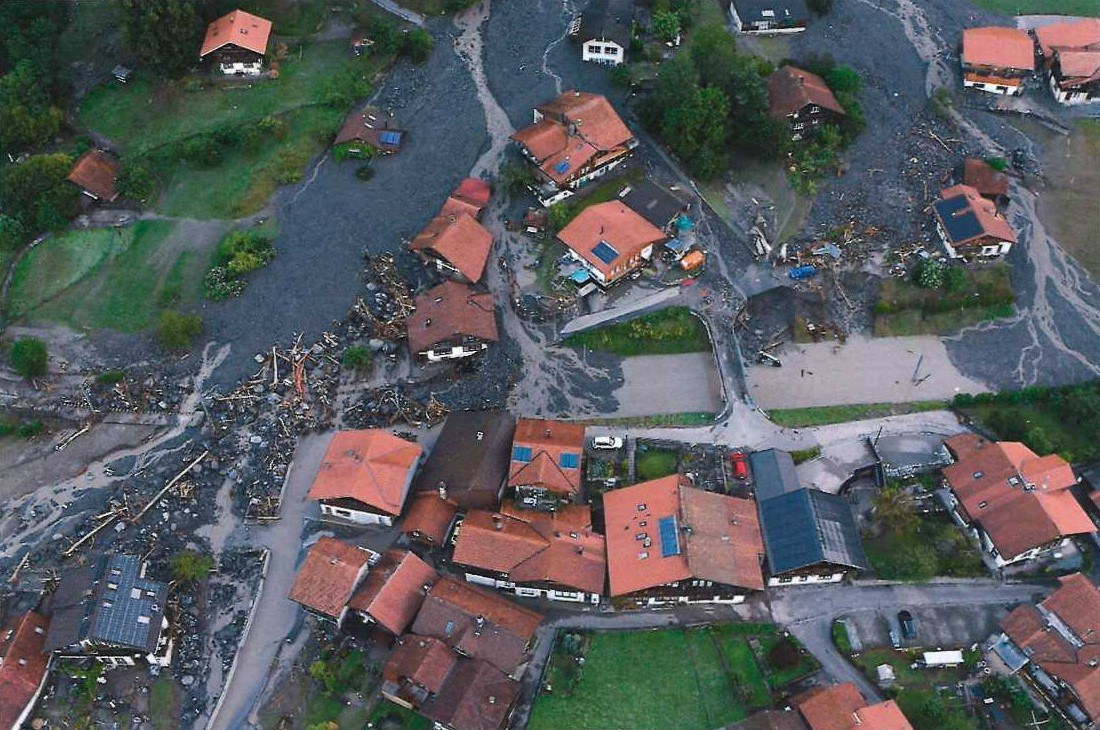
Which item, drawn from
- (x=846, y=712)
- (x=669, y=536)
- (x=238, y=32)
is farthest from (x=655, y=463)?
(x=238, y=32)

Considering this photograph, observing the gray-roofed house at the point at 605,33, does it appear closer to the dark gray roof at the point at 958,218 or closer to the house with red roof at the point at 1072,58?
the dark gray roof at the point at 958,218

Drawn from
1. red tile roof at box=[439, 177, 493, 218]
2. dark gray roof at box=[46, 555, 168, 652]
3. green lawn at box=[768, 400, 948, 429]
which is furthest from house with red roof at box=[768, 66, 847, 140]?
dark gray roof at box=[46, 555, 168, 652]

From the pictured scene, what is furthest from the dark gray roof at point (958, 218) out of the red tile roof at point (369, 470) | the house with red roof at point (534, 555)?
the red tile roof at point (369, 470)

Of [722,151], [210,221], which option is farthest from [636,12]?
[210,221]

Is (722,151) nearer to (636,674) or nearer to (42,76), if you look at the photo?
(636,674)

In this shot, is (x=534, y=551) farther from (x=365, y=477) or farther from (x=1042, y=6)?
(x=1042, y=6)

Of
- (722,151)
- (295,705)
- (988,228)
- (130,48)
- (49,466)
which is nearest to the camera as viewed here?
(295,705)
